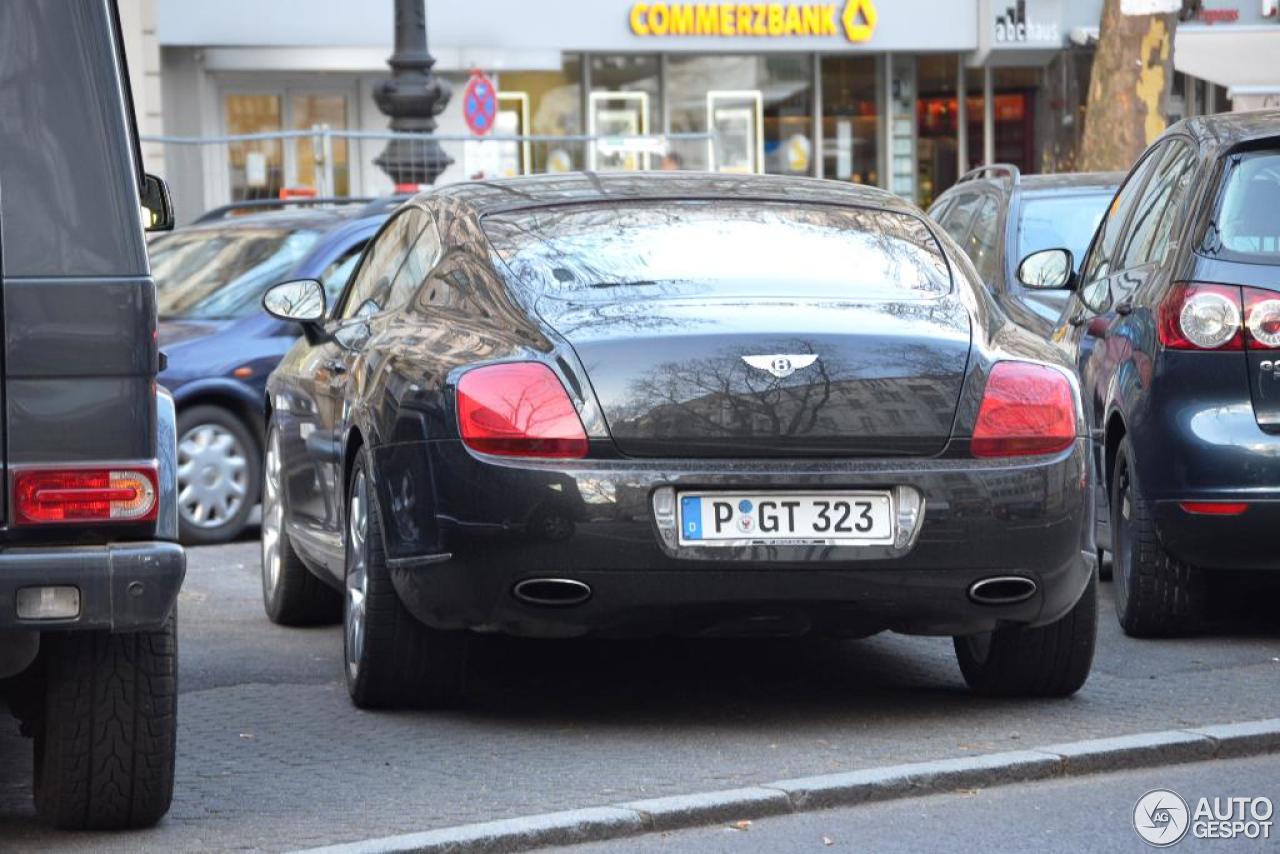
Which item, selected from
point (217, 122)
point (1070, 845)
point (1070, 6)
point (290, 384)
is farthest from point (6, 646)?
point (1070, 6)

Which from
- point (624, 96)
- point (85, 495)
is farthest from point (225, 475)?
point (624, 96)

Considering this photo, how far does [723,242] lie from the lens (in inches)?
269

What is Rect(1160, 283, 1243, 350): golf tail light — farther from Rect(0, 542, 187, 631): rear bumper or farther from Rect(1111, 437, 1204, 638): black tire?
Rect(0, 542, 187, 631): rear bumper

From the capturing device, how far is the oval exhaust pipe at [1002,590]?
616 cm

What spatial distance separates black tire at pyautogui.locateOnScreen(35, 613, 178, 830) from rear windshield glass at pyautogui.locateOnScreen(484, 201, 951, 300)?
169 cm

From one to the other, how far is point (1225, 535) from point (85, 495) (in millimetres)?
3899

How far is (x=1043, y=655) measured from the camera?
22.0 ft

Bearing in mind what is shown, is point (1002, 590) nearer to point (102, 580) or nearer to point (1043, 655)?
point (1043, 655)

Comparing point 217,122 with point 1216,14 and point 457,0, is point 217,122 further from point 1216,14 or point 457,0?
point 1216,14

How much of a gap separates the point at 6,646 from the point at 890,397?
7.39 ft

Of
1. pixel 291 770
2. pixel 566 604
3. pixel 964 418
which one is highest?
pixel 964 418

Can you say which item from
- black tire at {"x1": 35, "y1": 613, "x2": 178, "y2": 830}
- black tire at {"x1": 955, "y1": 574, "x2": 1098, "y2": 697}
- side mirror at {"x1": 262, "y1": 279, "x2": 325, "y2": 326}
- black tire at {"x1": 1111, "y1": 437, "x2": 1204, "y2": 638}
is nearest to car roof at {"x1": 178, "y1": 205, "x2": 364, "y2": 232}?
side mirror at {"x1": 262, "y1": 279, "x2": 325, "y2": 326}

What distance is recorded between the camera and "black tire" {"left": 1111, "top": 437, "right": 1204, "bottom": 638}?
776 cm

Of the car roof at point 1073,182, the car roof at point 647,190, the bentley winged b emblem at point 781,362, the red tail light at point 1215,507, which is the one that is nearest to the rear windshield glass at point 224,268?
the car roof at point 1073,182
